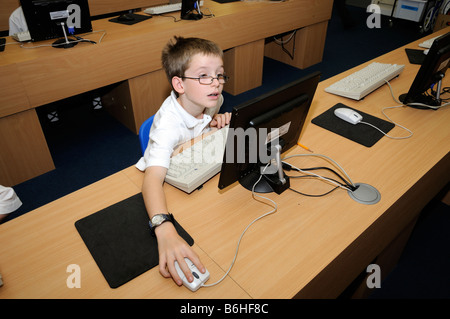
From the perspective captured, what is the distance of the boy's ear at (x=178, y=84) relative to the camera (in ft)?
3.99

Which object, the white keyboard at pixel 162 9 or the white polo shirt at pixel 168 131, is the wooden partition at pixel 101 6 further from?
the white polo shirt at pixel 168 131

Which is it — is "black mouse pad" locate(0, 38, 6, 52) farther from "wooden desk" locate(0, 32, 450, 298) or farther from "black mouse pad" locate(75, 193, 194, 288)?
"black mouse pad" locate(75, 193, 194, 288)

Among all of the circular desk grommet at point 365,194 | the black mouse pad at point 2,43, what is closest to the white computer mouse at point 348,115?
the circular desk grommet at point 365,194

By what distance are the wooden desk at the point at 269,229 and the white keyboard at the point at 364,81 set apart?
39cm

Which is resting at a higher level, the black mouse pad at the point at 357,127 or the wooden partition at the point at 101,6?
the wooden partition at the point at 101,6

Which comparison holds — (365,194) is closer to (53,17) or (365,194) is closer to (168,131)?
(168,131)

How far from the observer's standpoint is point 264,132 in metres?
0.92

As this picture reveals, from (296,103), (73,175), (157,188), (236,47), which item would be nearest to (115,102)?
(73,175)

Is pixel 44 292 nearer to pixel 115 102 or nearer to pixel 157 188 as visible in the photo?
pixel 157 188

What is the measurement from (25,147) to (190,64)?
147 centimetres

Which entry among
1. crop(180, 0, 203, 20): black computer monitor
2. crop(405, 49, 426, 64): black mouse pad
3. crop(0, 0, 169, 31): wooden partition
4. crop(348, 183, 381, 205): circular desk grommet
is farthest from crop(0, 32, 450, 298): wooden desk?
crop(0, 0, 169, 31): wooden partition

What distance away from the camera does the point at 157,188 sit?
996 mm

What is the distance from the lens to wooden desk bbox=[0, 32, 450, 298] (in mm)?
795

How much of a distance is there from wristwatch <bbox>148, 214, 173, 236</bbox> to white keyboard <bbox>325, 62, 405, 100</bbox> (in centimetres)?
115
